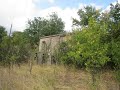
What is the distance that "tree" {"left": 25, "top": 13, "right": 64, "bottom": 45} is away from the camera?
5653 cm

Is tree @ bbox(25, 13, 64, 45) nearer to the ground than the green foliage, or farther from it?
farther from it

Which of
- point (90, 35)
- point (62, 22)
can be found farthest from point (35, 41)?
point (90, 35)

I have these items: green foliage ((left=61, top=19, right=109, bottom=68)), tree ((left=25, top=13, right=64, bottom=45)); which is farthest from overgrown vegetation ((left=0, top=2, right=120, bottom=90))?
tree ((left=25, top=13, right=64, bottom=45))

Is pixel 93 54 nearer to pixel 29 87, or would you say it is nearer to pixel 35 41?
pixel 29 87

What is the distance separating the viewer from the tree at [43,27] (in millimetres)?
56531

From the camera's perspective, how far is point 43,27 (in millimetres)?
57500

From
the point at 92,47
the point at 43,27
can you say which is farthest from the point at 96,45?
the point at 43,27

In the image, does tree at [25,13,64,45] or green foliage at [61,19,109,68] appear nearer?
green foliage at [61,19,109,68]

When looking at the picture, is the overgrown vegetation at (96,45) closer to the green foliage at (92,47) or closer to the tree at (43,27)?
the green foliage at (92,47)

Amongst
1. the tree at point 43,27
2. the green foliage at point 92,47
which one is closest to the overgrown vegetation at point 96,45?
the green foliage at point 92,47

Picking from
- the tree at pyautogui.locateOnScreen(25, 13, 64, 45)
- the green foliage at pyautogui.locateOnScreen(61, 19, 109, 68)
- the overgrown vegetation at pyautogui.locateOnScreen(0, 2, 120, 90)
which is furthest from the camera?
the tree at pyautogui.locateOnScreen(25, 13, 64, 45)

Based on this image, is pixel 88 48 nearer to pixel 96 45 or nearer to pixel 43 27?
pixel 96 45

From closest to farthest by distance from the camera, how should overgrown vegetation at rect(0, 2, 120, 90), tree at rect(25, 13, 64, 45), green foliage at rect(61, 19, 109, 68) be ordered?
overgrown vegetation at rect(0, 2, 120, 90) → green foliage at rect(61, 19, 109, 68) → tree at rect(25, 13, 64, 45)

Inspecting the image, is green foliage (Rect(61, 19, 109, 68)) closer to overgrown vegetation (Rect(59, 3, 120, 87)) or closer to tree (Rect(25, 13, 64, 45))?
overgrown vegetation (Rect(59, 3, 120, 87))
